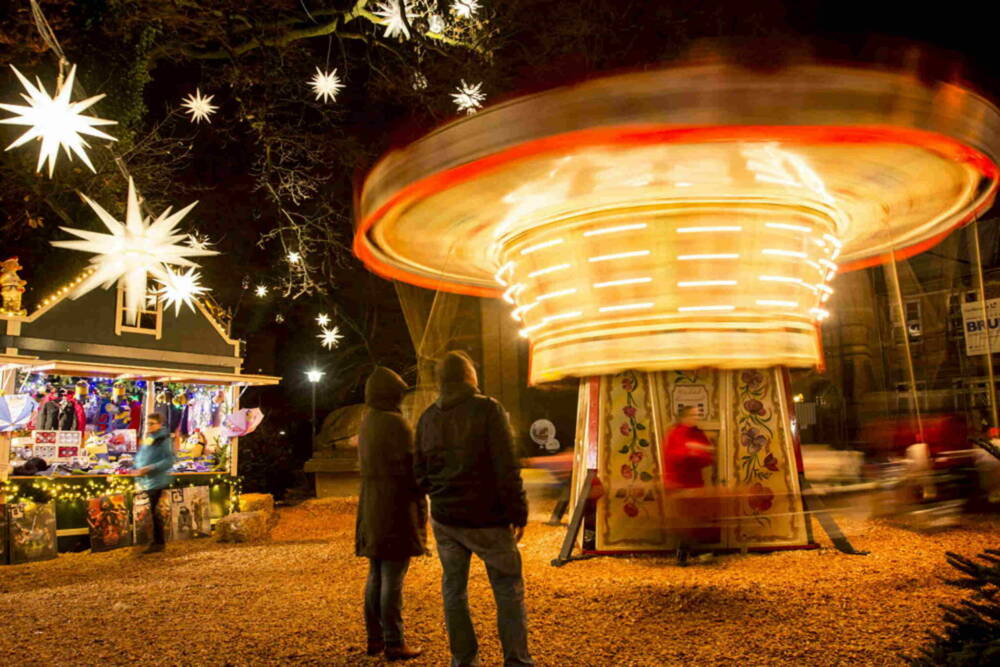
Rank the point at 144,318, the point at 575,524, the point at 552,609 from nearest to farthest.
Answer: the point at 552,609
the point at 575,524
the point at 144,318

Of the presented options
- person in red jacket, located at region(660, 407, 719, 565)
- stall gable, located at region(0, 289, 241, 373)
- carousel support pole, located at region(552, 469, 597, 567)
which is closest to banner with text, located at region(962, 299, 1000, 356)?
person in red jacket, located at region(660, 407, 719, 565)

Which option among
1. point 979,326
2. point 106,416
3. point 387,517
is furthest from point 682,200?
point 979,326

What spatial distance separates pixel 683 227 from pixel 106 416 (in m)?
11.2

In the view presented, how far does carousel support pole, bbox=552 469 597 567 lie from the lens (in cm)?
803

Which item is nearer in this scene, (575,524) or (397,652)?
(397,652)

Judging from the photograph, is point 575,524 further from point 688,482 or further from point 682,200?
point 682,200

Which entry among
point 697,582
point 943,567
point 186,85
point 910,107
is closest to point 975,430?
point 943,567

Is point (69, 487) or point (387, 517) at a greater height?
point (69, 487)

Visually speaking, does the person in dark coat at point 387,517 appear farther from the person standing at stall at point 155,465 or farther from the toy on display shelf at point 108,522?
the toy on display shelf at point 108,522

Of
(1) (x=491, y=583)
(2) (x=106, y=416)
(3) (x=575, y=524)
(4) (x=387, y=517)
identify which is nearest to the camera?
(1) (x=491, y=583)

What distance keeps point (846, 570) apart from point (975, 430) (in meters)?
18.2

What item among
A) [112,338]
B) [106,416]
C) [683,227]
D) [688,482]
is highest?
[112,338]

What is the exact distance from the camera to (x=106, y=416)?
43.9 ft

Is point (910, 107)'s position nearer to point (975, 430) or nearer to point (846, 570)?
point (846, 570)
